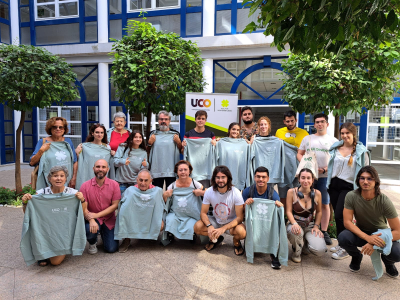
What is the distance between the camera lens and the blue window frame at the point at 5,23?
35.2 feet

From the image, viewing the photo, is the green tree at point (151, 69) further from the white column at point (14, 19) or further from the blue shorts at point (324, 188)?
the white column at point (14, 19)


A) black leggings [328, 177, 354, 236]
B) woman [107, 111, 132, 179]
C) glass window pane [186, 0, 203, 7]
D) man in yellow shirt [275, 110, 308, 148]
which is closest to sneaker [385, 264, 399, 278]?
black leggings [328, 177, 354, 236]

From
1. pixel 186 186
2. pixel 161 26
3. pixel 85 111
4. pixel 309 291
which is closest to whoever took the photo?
pixel 309 291

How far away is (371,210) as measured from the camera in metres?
3.31

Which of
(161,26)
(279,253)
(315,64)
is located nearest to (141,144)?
(279,253)

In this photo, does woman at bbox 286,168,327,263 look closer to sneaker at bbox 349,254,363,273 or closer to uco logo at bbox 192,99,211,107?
sneaker at bbox 349,254,363,273

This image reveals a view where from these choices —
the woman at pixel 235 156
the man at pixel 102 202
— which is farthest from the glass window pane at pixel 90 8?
the man at pixel 102 202

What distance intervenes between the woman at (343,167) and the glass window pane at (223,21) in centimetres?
650

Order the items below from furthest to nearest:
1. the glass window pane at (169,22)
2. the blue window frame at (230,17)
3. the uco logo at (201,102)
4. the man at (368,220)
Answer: the glass window pane at (169,22) → the blue window frame at (230,17) → the uco logo at (201,102) → the man at (368,220)

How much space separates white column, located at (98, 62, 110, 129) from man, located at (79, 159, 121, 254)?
6.71 meters

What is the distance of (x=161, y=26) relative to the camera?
33.0 feet

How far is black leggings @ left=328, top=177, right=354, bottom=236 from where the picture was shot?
3.89 metres

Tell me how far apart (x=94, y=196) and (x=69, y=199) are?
0.37 m

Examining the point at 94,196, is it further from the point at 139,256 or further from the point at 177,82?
the point at 177,82
